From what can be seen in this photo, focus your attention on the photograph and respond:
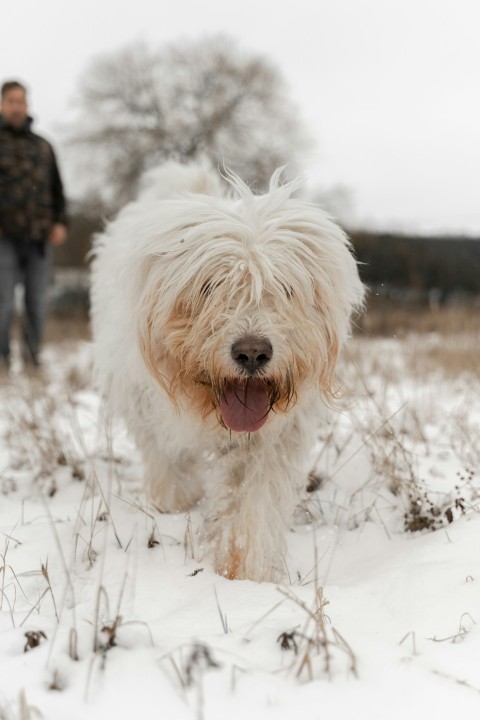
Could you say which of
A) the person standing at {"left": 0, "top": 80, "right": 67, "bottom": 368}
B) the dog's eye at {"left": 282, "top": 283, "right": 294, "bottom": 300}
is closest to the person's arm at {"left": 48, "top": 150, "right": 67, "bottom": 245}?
the person standing at {"left": 0, "top": 80, "right": 67, "bottom": 368}

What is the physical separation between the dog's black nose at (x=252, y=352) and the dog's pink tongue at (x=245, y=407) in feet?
0.52

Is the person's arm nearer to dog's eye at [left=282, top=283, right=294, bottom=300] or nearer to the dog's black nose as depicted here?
dog's eye at [left=282, top=283, right=294, bottom=300]

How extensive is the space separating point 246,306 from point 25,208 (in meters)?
4.44

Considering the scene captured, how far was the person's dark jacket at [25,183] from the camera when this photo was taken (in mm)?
6020

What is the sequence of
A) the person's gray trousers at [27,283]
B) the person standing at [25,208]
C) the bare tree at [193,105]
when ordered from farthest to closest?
the bare tree at [193,105]
the person's gray trousers at [27,283]
the person standing at [25,208]

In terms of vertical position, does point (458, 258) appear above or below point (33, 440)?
above

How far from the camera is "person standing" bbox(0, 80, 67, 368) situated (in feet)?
19.7

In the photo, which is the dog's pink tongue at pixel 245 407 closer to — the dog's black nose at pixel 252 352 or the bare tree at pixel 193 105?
the dog's black nose at pixel 252 352

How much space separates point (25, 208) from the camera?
612 centimetres

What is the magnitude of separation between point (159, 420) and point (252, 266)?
0.89m

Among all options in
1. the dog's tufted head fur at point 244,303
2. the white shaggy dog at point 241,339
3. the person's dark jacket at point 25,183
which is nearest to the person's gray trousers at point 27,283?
the person's dark jacket at point 25,183

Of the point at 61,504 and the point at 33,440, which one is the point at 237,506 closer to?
the point at 61,504

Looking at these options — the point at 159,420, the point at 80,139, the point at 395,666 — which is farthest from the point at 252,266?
the point at 80,139

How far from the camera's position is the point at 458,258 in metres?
17.5
